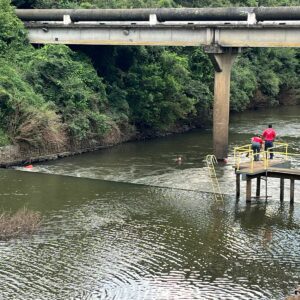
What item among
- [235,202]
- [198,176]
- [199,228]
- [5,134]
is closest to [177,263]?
[199,228]

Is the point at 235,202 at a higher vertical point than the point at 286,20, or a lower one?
lower

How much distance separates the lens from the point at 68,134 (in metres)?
44.5

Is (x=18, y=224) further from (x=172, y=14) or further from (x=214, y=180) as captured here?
(x=172, y=14)

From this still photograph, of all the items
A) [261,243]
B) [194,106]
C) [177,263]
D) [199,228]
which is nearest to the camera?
[177,263]

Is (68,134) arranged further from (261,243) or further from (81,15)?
(261,243)

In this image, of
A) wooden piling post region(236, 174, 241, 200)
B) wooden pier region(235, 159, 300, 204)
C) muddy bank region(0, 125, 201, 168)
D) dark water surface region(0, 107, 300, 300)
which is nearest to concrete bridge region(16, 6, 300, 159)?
dark water surface region(0, 107, 300, 300)

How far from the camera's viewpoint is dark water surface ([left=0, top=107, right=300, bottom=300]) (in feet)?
71.3

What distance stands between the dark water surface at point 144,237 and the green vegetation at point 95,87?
139 inches

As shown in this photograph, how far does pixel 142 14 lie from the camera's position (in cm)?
4519

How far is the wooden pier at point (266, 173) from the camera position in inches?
1229

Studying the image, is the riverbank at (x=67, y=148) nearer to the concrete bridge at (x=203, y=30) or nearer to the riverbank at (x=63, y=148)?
the riverbank at (x=63, y=148)

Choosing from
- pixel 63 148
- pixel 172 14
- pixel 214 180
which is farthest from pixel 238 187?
pixel 172 14

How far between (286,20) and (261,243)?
1871 centimetres

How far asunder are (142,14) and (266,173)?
56.9 feet
